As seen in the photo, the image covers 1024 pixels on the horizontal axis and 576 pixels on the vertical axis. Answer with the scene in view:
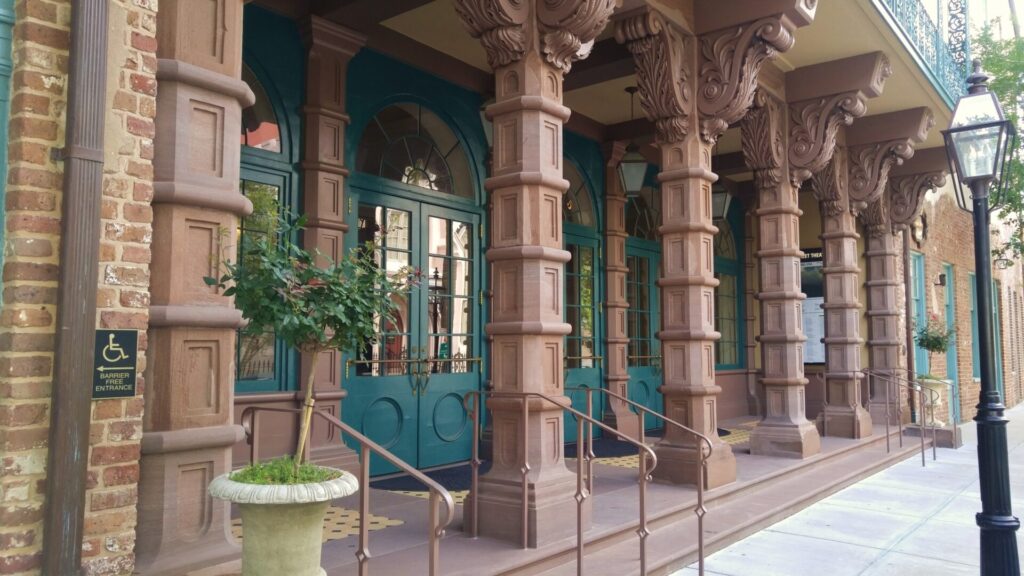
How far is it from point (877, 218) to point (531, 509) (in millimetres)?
9519

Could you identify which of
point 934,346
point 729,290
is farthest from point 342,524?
point 934,346

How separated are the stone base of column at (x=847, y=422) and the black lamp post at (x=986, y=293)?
522cm

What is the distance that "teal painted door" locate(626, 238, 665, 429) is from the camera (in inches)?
406

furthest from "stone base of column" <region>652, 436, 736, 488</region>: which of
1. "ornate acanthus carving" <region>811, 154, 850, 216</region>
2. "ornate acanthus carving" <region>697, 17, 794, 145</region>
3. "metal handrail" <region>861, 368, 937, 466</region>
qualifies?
"ornate acanthus carving" <region>811, 154, 850, 216</region>

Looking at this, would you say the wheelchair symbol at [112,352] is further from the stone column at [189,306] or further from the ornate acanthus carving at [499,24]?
the ornate acanthus carving at [499,24]

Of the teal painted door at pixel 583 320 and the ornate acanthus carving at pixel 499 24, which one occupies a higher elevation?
the ornate acanthus carving at pixel 499 24

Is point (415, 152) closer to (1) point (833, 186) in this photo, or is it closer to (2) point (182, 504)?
(2) point (182, 504)

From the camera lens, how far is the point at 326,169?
6.14 metres

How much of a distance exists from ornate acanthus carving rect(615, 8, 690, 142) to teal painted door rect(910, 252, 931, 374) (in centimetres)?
813

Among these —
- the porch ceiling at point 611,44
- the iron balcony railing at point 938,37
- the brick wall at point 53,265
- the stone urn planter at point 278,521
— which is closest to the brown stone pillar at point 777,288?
the porch ceiling at point 611,44

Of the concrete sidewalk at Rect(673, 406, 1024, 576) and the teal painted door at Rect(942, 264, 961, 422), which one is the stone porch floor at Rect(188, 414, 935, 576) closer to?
the concrete sidewalk at Rect(673, 406, 1024, 576)

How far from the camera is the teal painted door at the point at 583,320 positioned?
9164mm

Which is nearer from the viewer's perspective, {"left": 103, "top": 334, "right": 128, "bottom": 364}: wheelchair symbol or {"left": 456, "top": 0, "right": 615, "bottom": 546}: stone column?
{"left": 103, "top": 334, "right": 128, "bottom": 364}: wheelchair symbol

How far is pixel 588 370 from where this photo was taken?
9.34 metres
